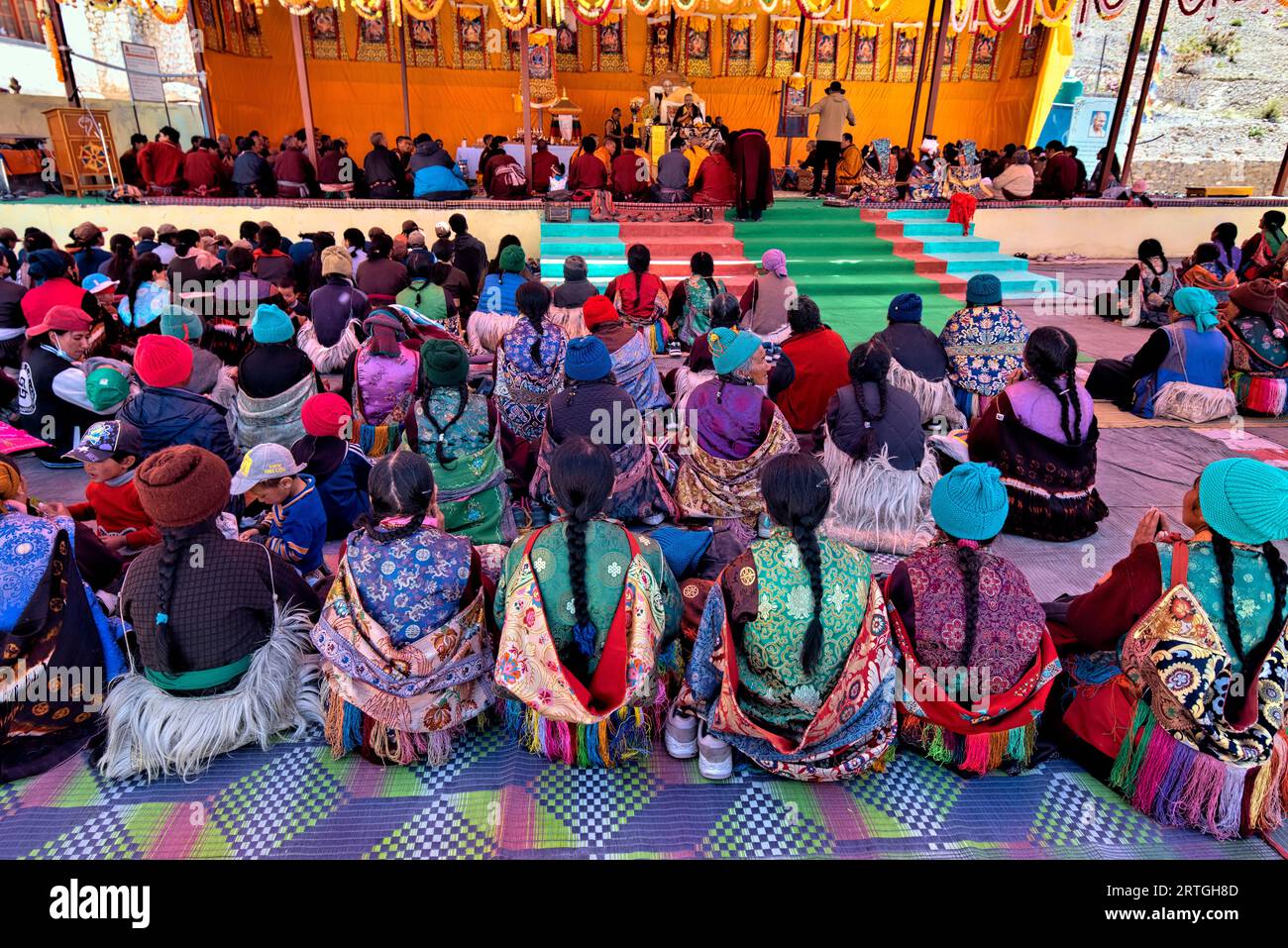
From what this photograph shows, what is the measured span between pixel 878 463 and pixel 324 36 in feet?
47.6

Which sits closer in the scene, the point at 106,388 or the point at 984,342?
the point at 106,388

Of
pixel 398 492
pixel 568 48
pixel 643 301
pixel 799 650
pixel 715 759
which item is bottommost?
pixel 715 759

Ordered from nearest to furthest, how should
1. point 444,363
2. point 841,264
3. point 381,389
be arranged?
point 444,363
point 381,389
point 841,264

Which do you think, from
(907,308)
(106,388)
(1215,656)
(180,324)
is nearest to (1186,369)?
(907,308)

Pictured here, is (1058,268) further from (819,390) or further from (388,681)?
(388,681)

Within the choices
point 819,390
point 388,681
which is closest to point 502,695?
point 388,681

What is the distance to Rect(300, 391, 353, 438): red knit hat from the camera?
129 inches

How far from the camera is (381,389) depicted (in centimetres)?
434

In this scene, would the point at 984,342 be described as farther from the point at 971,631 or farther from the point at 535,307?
the point at 971,631

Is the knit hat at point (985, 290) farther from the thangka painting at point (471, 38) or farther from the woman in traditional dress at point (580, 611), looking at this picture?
the thangka painting at point (471, 38)

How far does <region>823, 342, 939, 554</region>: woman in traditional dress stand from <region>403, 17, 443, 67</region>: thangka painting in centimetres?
1360

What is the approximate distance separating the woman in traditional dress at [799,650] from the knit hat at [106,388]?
3.28m

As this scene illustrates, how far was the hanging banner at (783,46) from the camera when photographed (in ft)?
48.0
